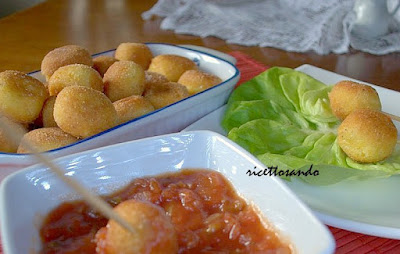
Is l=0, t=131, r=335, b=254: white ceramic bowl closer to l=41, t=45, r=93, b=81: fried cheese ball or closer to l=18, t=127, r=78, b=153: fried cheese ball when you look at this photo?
l=18, t=127, r=78, b=153: fried cheese ball

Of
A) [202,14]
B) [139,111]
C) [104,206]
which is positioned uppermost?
[104,206]

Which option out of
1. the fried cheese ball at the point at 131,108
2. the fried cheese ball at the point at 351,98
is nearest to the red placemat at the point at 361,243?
the fried cheese ball at the point at 351,98

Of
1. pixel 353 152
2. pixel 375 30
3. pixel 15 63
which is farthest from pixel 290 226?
pixel 375 30

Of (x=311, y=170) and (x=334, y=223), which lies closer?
(x=334, y=223)

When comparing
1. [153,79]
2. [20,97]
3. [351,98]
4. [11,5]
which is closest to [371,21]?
[351,98]

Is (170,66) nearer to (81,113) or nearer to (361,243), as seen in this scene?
(81,113)

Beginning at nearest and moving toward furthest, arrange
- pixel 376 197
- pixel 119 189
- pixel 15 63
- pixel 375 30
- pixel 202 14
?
pixel 119 189
pixel 376 197
pixel 15 63
pixel 375 30
pixel 202 14

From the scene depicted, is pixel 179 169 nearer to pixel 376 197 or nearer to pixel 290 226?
pixel 290 226

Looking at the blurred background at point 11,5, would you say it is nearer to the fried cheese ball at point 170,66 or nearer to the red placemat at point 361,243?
the fried cheese ball at point 170,66

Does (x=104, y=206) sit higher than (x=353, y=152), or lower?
higher
